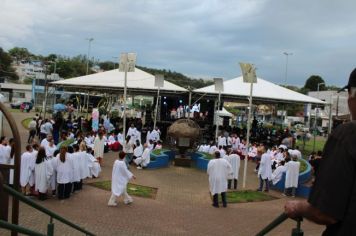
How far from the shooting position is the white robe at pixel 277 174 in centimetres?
1694

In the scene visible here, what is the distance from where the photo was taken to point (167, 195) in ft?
49.1

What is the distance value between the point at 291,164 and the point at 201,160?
233 inches

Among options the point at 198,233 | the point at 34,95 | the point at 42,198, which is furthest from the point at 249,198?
the point at 34,95

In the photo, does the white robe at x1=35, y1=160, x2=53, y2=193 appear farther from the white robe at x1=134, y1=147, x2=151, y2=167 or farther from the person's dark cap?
the person's dark cap

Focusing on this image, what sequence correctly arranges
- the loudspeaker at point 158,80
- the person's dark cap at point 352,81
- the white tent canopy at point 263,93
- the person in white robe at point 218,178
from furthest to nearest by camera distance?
the white tent canopy at point 263,93 < the loudspeaker at point 158,80 < the person in white robe at point 218,178 < the person's dark cap at point 352,81

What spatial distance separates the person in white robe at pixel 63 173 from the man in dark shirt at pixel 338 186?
11.5m

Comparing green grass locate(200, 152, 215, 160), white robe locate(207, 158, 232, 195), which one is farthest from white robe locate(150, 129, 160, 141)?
white robe locate(207, 158, 232, 195)

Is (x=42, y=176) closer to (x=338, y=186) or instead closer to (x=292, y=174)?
(x=292, y=174)

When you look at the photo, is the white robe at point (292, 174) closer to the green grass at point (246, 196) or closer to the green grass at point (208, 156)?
the green grass at point (246, 196)

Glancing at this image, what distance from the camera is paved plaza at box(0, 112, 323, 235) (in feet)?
34.9

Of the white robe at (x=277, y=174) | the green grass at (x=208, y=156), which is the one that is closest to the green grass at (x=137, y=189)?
the white robe at (x=277, y=174)

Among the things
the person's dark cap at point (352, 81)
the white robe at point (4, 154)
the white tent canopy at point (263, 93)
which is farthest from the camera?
the white tent canopy at point (263, 93)

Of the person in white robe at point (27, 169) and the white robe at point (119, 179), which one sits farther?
the white robe at point (119, 179)

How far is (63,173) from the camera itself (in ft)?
42.1
